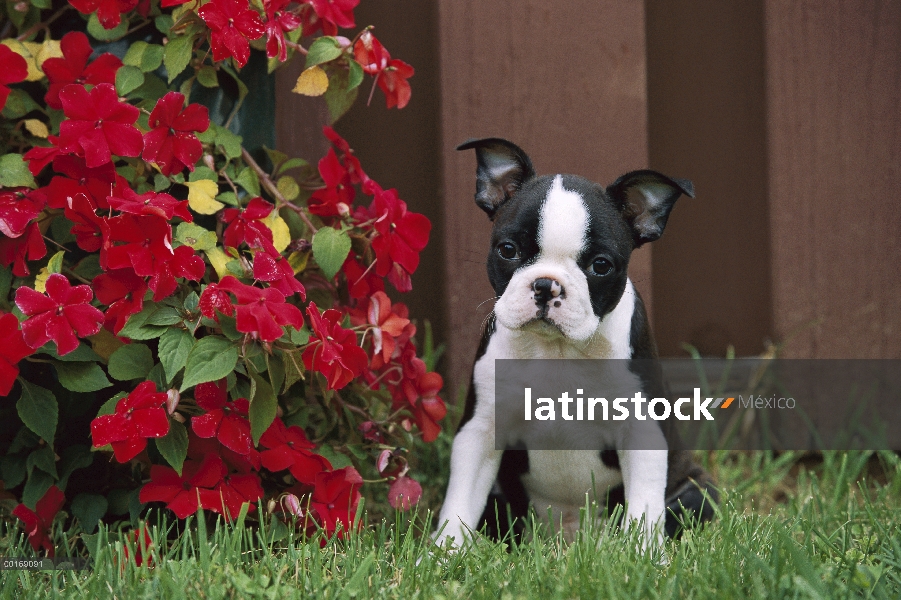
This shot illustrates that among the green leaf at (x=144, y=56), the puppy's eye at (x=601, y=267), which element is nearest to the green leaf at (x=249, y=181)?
the green leaf at (x=144, y=56)

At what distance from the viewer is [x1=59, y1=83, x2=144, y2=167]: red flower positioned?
1.79 metres

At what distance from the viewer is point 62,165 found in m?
1.84

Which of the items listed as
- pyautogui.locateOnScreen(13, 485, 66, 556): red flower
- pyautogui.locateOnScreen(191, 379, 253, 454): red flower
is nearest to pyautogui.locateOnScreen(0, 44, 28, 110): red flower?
pyautogui.locateOnScreen(191, 379, 253, 454): red flower

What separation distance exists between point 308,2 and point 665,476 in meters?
1.51

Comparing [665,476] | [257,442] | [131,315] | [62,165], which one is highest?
[62,165]

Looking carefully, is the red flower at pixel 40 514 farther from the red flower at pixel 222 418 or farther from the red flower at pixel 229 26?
the red flower at pixel 229 26

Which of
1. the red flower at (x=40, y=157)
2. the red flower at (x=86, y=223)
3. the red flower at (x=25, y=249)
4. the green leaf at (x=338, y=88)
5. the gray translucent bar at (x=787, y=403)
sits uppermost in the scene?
the green leaf at (x=338, y=88)

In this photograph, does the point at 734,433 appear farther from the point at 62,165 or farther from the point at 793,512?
the point at 62,165

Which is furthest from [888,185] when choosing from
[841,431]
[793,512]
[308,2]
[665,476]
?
[308,2]

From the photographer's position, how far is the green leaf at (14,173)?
1840mm

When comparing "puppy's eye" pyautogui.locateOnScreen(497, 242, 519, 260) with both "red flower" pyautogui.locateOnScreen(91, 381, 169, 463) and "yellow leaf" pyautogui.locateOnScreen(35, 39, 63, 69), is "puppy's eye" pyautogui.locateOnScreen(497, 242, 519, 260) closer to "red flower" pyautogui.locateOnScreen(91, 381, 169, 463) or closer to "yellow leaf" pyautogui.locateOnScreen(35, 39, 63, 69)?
"red flower" pyautogui.locateOnScreen(91, 381, 169, 463)

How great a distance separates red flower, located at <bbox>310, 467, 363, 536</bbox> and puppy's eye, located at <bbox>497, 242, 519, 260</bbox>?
0.65 meters

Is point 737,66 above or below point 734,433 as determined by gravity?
above

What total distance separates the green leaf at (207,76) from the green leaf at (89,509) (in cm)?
103
